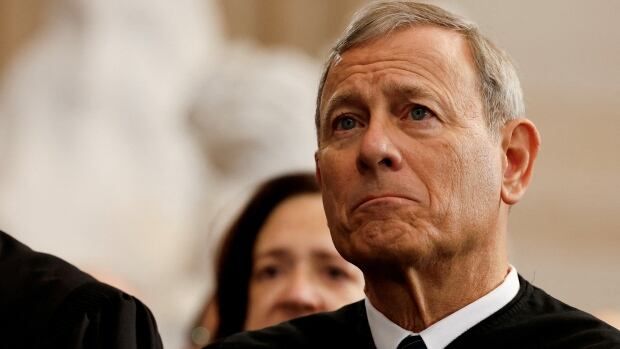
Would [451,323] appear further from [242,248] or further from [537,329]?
[242,248]

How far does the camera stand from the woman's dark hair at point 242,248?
6066 mm

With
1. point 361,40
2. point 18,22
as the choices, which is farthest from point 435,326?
point 18,22

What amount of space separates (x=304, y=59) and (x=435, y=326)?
252 inches

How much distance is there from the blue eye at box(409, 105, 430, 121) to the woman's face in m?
1.57

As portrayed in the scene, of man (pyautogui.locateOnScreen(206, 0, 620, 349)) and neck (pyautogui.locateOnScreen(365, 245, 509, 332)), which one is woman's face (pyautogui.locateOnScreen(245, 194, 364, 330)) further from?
neck (pyautogui.locateOnScreen(365, 245, 509, 332))

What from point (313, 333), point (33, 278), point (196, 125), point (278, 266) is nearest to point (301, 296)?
point (278, 266)

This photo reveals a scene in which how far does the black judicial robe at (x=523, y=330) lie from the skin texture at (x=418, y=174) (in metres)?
0.08

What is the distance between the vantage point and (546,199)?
37.9 ft

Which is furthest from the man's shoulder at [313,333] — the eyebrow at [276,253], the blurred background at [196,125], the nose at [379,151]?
the blurred background at [196,125]

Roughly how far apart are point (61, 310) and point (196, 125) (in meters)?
4.97

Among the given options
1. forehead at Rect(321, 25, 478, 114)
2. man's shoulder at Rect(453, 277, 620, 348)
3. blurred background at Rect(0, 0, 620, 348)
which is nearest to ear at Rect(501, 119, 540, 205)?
forehead at Rect(321, 25, 478, 114)

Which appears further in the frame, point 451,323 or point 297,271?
point 297,271

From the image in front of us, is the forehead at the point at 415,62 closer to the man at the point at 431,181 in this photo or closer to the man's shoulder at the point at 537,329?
the man at the point at 431,181

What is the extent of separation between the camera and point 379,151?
4086mm
